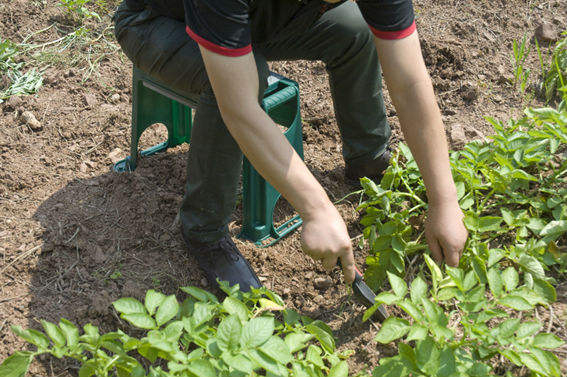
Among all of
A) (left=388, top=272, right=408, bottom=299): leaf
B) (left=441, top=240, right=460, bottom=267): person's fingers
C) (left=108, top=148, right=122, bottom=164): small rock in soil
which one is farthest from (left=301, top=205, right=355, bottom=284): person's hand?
(left=108, top=148, right=122, bottom=164): small rock in soil

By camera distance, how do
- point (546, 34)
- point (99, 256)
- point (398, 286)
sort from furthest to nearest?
point (546, 34)
point (99, 256)
point (398, 286)

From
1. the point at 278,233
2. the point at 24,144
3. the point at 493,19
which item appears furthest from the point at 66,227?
the point at 493,19

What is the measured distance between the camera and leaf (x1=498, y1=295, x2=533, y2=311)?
4.16 ft

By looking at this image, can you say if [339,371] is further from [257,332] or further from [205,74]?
[205,74]

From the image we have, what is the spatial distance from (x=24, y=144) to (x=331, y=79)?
4.40ft

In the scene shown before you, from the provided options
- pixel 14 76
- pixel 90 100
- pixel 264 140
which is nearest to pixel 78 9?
pixel 14 76

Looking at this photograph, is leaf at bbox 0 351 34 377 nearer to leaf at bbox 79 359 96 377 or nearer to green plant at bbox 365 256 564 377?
leaf at bbox 79 359 96 377

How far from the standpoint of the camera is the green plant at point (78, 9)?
3.05 m

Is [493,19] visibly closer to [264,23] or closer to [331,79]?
[331,79]

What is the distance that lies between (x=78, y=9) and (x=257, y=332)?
2511mm

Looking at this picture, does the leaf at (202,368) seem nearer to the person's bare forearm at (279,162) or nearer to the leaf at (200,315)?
the leaf at (200,315)

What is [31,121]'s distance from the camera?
254 centimetres

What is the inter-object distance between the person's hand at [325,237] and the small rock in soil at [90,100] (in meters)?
1.68

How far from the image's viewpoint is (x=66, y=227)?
2088 millimetres
